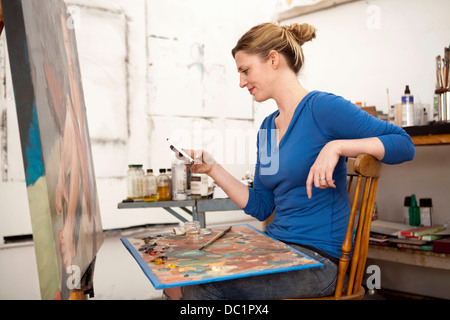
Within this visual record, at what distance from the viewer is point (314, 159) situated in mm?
1069

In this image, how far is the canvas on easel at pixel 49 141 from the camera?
2.09 feet

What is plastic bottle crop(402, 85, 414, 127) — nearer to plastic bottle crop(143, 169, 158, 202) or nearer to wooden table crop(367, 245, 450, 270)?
wooden table crop(367, 245, 450, 270)

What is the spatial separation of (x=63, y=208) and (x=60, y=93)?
0.28m

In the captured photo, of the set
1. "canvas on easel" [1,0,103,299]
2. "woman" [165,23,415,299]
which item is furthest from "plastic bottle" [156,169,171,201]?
"canvas on easel" [1,0,103,299]

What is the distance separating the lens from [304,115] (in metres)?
1.10

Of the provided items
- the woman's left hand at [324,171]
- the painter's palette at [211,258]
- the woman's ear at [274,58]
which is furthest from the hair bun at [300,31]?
the painter's palette at [211,258]

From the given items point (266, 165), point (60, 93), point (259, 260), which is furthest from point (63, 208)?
point (266, 165)

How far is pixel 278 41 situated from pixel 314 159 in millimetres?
378

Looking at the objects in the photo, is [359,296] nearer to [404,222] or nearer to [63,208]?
[63,208]

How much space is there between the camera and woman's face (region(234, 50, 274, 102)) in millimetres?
1207

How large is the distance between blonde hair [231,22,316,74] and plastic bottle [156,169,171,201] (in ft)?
3.11

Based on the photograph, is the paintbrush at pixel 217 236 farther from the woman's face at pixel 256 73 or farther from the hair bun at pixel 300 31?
the hair bun at pixel 300 31

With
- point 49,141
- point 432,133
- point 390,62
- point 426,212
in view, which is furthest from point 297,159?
point 390,62

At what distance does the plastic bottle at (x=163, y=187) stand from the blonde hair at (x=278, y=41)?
0.95 metres
